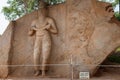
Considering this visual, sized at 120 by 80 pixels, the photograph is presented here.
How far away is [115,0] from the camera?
587 inches

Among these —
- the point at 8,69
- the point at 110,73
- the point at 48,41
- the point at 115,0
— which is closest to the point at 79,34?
the point at 48,41

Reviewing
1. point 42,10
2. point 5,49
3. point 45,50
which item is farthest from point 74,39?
point 5,49

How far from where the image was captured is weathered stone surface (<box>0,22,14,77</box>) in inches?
326

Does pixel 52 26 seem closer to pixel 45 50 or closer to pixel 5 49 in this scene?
pixel 45 50

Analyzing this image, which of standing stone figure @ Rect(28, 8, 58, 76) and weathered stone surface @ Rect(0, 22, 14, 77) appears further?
weathered stone surface @ Rect(0, 22, 14, 77)

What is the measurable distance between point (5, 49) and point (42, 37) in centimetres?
116

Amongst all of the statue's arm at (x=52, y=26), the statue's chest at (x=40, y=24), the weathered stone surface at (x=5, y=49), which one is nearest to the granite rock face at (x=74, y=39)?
the weathered stone surface at (x=5, y=49)

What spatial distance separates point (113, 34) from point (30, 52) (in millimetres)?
2479

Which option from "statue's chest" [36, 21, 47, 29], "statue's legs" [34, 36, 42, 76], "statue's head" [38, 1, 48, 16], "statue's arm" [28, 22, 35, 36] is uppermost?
A: "statue's head" [38, 1, 48, 16]

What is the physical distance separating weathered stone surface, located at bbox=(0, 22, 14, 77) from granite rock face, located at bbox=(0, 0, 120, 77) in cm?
3

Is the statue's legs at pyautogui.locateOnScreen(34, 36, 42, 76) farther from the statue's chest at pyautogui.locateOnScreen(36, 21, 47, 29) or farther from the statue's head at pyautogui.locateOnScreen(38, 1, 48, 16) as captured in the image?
the statue's head at pyautogui.locateOnScreen(38, 1, 48, 16)

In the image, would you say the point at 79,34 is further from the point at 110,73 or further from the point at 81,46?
the point at 110,73

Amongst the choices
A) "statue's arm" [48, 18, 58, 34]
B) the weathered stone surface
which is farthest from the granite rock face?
"statue's arm" [48, 18, 58, 34]

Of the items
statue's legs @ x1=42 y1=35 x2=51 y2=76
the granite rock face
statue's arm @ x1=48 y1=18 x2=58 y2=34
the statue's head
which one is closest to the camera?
the granite rock face
